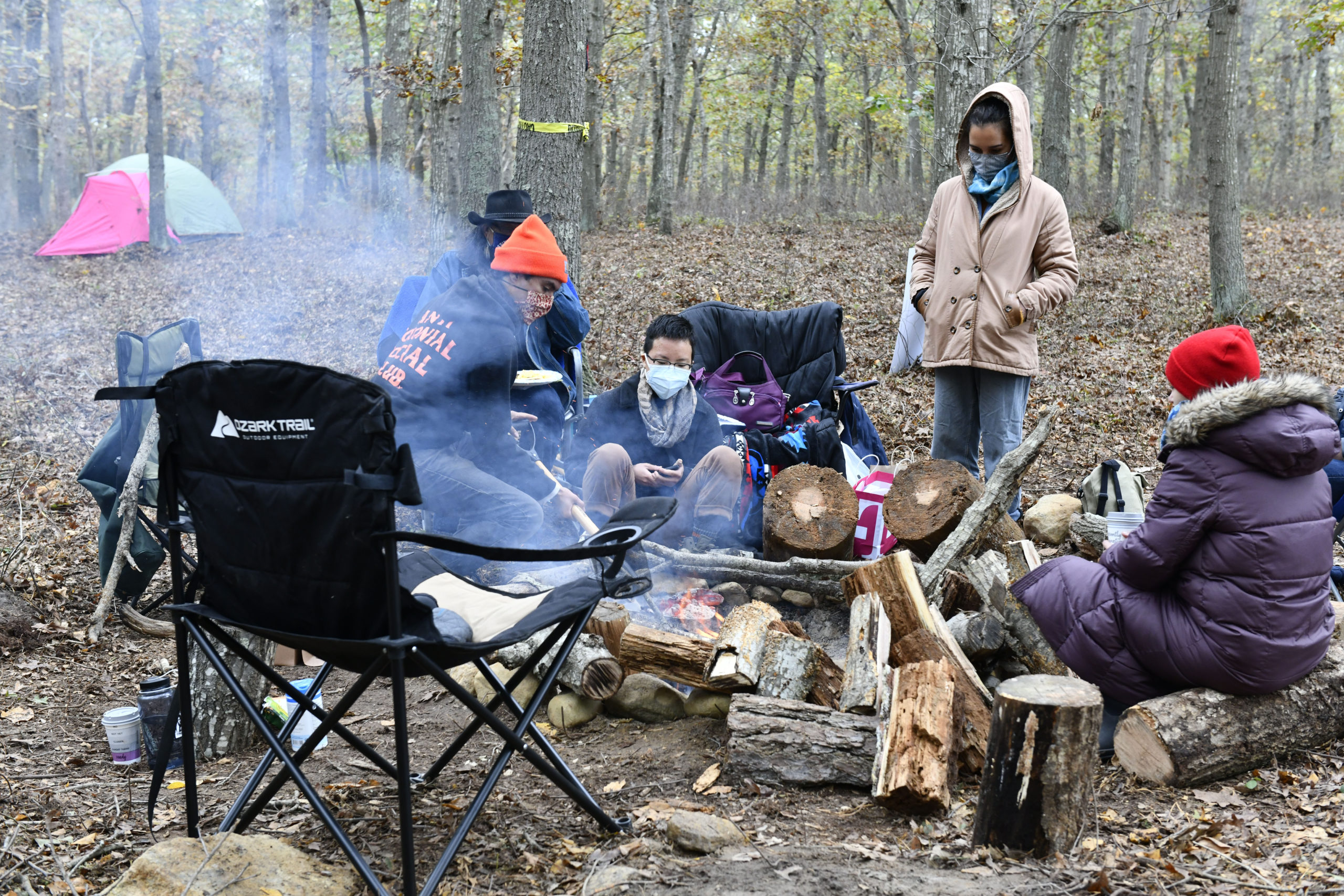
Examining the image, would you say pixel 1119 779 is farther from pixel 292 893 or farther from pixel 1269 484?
pixel 292 893

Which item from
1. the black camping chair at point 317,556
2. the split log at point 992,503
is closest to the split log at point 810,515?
the split log at point 992,503

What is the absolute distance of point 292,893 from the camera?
2006mm

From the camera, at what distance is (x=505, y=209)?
4.41 meters

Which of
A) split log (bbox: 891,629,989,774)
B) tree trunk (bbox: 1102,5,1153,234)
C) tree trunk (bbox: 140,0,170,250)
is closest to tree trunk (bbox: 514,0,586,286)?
split log (bbox: 891,629,989,774)

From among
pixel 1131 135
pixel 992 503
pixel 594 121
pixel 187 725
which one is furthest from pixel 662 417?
pixel 1131 135

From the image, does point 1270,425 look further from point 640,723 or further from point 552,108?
point 552,108

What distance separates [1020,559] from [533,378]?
227 cm

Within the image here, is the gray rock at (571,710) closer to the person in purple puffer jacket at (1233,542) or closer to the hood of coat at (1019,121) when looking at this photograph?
the person in purple puffer jacket at (1233,542)

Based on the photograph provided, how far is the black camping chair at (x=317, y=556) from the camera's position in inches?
75.2

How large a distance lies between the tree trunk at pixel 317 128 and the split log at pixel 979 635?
612 inches

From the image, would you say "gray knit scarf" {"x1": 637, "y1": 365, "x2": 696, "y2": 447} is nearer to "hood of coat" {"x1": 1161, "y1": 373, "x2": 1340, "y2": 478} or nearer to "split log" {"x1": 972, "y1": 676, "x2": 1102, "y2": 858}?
"hood of coat" {"x1": 1161, "y1": 373, "x2": 1340, "y2": 478}

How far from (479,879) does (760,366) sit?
360 cm

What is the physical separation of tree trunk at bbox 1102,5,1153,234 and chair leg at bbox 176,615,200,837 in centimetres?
1265

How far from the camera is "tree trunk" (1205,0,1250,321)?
26.3 ft
